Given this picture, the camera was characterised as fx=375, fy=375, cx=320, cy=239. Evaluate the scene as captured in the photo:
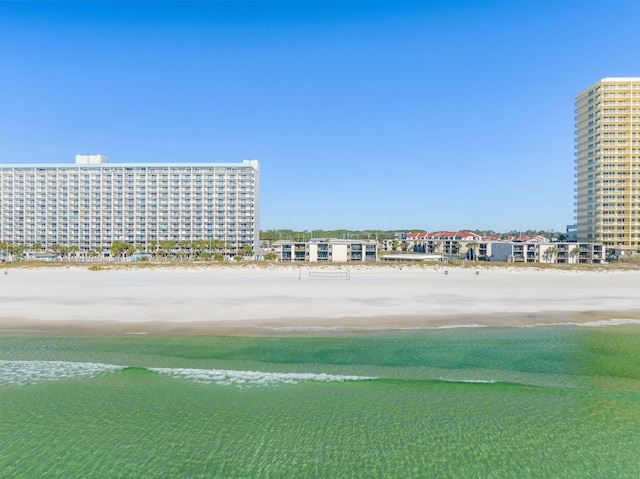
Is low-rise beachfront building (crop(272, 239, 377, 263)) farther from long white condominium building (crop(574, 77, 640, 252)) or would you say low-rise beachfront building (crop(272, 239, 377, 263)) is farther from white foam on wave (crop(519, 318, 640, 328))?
long white condominium building (crop(574, 77, 640, 252))

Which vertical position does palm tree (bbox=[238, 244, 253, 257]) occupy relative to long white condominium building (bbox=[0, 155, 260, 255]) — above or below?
below

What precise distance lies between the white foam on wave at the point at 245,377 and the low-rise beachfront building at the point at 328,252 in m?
61.4

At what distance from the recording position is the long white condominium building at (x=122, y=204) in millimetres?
99625

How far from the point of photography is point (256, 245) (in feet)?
339

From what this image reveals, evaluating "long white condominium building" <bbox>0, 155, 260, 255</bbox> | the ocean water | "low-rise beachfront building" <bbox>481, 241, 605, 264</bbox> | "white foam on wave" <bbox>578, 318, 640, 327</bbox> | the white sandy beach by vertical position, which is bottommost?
the ocean water

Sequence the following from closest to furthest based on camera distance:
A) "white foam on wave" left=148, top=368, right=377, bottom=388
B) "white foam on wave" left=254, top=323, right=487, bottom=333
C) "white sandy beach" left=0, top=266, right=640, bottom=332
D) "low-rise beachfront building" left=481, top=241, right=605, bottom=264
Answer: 1. "white foam on wave" left=148, top=368, right=377, bottom=388
2. "white foam on wave" left=254, top=323, right=487, bottom=333
3. "white sandy beach" left=0, top=266, right=640, bottom=332
4. "low-rise beachfront building" left=481, top=241, right=605, bottom=264

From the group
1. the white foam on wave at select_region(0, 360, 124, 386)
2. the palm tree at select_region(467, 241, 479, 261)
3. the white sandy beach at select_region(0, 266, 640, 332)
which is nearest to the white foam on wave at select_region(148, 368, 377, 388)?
the white foam on wave at select_region(0, 360, 124, 386)

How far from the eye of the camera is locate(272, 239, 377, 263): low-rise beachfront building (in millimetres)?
75500

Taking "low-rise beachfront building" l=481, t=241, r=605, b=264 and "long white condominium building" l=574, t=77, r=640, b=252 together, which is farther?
"long white condominium building" l=574, t=77, r=640, b=252

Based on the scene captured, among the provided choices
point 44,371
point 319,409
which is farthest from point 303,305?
point 44,371

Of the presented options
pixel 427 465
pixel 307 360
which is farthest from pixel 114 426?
pixel 427 465

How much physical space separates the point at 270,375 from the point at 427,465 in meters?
6.20

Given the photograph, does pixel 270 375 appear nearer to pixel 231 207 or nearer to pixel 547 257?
pixel 547 257

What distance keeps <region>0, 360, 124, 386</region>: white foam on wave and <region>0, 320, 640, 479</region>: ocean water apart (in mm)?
76
